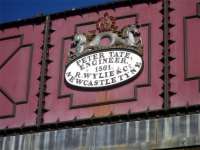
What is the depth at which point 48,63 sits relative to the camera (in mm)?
44969

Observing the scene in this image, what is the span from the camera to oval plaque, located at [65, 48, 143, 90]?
1676 inches

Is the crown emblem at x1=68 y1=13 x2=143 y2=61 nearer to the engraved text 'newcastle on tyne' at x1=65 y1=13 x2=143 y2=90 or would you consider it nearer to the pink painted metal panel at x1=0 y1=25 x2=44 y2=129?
the engraved text 'newcastle on tyne' at x1=65 y1=13 x2=143 y2=90

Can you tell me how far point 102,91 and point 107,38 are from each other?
276cm

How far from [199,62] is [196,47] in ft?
2.64

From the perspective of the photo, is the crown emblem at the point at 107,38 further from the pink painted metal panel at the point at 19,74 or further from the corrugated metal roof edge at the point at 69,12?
the pink painted metal panel at the point at 19,74

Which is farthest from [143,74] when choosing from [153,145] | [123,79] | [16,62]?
[16,62]

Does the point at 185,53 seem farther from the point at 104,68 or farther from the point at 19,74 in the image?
the point at 19,74

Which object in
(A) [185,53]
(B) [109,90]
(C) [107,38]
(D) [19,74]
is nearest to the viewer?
(A) [185,53]

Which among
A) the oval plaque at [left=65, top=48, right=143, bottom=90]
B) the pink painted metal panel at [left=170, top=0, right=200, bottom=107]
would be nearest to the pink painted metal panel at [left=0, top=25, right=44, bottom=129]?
the oval plaque at [left=65, top=48, right=143, bottom=90]

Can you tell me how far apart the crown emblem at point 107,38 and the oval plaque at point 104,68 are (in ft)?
0.88

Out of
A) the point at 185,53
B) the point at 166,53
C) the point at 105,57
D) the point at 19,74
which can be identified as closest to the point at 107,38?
the point at 105,57

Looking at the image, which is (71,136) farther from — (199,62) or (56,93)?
(199,62)

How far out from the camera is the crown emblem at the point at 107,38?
43.3 meters

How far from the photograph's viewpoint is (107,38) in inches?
1730
